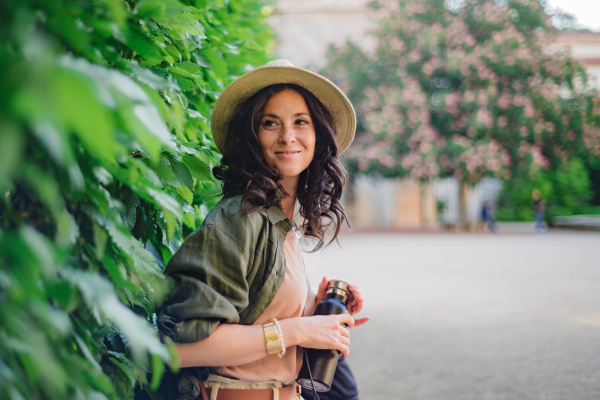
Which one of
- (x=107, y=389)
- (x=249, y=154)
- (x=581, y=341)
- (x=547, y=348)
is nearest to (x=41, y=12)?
(x=107, y=389)

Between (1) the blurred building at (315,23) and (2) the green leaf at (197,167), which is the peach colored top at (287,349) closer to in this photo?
(2) the green leaf at (197,167)

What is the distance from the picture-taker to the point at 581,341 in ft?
17.3

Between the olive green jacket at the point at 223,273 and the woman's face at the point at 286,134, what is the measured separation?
0.28 m

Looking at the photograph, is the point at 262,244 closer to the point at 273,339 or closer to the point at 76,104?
the point at 273,339

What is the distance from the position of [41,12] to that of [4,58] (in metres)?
0.17

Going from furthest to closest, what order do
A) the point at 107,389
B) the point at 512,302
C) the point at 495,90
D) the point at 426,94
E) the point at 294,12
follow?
the point at 294,12 < the point at 426,94 < the point at 495,90 < the point at 512,302 < the point at 107,389

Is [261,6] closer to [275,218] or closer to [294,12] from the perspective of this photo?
[275,218]

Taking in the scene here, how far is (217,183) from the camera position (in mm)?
2486

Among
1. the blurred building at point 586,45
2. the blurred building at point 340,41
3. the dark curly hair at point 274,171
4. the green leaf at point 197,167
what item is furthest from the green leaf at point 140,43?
the blurred building at point 586,45

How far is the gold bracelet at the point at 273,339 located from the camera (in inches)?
65.9

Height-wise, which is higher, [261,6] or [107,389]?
[261,6]

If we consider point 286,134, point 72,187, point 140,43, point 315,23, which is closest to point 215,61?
point 286,134

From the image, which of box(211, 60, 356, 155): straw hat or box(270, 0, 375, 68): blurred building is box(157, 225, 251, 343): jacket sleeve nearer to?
box(211, 60, 356, 155): straw hat

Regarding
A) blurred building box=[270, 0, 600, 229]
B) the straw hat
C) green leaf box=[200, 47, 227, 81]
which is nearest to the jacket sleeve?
the straw hat
